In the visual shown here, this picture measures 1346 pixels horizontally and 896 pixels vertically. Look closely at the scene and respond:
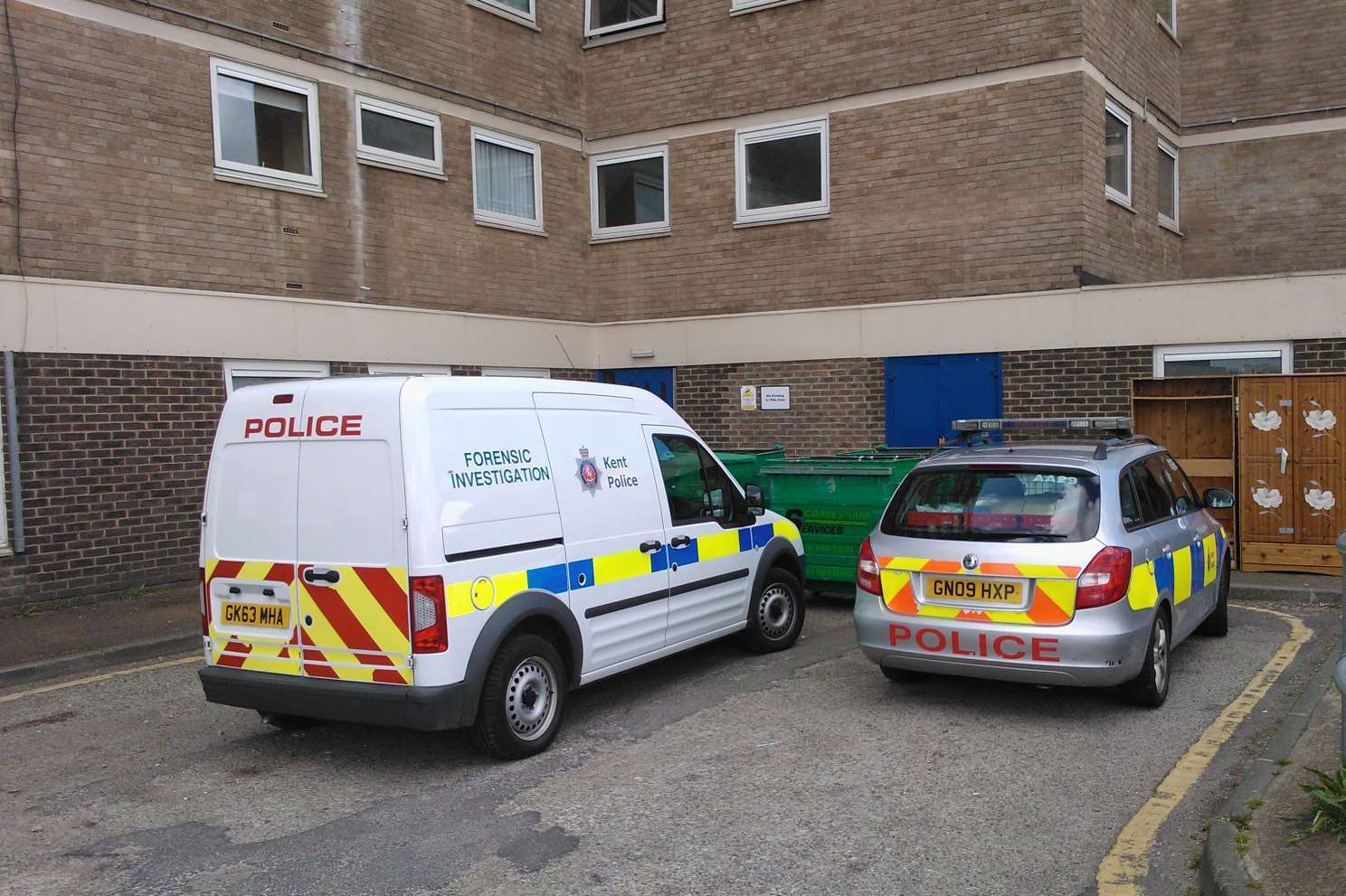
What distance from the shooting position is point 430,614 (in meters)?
5.27

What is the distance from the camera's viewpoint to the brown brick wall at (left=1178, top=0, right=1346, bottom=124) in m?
14.7

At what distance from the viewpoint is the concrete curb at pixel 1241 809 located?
12.9 feet

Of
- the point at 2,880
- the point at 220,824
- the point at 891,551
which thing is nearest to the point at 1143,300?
the point at 891,551

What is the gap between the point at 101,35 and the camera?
10.1 metres

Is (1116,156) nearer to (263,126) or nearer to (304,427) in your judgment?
(263,126)

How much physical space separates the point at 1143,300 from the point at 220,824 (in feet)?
33.4

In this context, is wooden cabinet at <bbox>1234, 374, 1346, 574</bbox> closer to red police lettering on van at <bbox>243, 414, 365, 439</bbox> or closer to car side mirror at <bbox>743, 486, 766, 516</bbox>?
car side mirror at <bbox>743, 486, 766, 516</bbox>

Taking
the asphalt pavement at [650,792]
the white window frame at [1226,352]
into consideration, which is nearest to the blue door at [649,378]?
the white window frame at [1226,352]

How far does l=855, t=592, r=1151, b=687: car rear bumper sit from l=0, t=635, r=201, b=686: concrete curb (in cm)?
551

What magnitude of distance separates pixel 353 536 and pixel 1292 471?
8.93m

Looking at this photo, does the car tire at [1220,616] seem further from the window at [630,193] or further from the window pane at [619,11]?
the window pane at [619,11]

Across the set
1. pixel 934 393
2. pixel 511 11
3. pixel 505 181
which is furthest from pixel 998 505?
pixel 511 11

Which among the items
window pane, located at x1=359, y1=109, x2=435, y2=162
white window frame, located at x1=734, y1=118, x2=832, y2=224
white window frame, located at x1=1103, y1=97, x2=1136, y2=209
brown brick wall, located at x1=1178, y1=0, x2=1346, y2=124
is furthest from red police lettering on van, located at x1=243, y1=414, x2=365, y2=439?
brown brick wall, located at x1=1178, y1=0, x2=1346, y2=124

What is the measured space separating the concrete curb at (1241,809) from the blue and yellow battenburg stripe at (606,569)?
3237 millimetres
